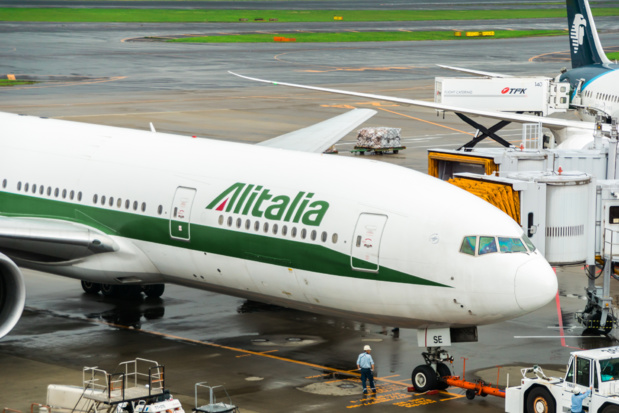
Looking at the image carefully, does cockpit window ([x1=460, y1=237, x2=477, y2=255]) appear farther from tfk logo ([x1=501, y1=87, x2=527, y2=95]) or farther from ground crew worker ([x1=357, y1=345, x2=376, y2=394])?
tfk logo ([x1=501, y1=87, x2=527, y2=95])

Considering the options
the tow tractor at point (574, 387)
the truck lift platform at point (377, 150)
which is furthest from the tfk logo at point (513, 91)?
the tow tractor at point (574, 387)

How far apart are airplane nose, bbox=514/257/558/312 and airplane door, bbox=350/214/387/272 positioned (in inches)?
122

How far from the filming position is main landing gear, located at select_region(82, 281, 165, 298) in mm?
33406

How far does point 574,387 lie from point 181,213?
10668 mm

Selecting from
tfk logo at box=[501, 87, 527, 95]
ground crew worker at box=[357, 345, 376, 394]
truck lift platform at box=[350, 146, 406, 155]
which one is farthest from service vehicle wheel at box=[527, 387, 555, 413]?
truck lift platform at box=[350, 146, 406, 155]

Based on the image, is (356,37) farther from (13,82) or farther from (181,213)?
(181,213)

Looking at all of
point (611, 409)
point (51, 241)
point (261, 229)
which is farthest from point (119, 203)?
point (611, 409)

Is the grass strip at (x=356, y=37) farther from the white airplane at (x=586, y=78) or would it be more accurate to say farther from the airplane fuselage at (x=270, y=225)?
the airplane fuselage at (x=270, y=225)

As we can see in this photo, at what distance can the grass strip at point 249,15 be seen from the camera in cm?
15738

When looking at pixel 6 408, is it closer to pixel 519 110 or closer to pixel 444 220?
pixel 444 220

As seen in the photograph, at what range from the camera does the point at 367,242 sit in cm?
2423

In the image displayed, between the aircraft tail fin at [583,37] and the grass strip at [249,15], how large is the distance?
9641 centimetres

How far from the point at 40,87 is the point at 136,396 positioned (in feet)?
221

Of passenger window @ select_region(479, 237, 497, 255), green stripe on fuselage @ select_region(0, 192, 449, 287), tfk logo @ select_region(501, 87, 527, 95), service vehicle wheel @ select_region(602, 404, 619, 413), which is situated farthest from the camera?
tfk logo @ select_region(501, 87, 527, 95)
